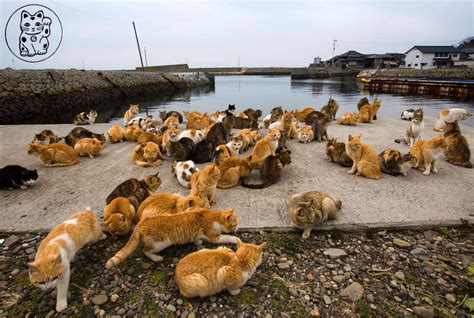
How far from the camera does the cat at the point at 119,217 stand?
11.1 ft

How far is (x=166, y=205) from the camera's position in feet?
12.0

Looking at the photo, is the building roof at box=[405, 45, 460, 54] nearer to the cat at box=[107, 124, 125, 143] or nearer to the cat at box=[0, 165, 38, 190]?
the cat at box=[107, 124, 125, 143]

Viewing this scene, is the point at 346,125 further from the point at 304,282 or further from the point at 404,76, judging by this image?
the point at 404,76

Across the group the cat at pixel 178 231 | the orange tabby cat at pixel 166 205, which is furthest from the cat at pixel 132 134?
the cat at pixel 178 231

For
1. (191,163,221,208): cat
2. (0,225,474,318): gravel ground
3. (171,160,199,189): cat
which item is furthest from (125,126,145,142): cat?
(0,225,474,318): gravel ground

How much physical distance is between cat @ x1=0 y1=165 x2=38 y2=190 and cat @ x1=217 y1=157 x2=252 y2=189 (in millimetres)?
3753

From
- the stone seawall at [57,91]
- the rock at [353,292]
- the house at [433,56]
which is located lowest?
the rock at [353,292]

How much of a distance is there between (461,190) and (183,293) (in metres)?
5.20

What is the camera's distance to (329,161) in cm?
648

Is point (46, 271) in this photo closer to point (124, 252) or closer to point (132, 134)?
point (124, 252)

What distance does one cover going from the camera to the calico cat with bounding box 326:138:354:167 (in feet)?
19.6

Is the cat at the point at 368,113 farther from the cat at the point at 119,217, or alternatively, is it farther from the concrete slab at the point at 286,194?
the cat at the point at 119,217

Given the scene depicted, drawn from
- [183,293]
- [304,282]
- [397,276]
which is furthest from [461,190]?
[183,293]

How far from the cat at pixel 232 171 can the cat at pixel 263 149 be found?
0.22 m
